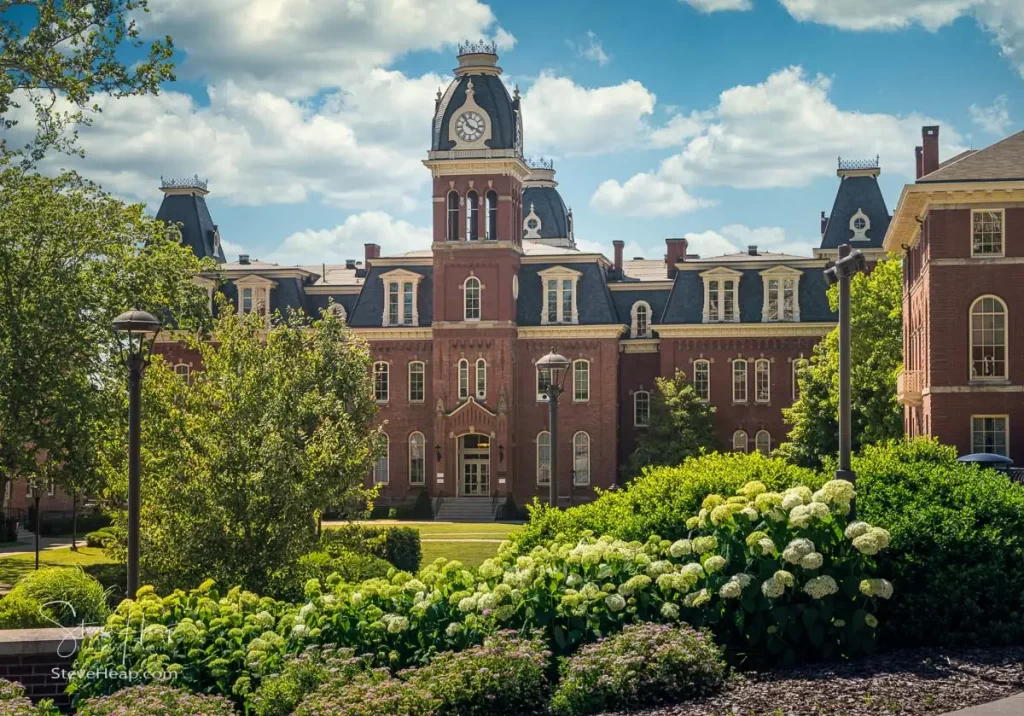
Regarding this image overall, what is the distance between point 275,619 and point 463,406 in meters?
50.1

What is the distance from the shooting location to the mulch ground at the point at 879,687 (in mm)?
10148

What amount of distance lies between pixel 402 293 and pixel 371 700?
55163 mm

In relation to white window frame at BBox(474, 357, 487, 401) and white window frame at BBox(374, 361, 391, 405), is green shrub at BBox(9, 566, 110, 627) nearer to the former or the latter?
white window frame at BBox(474, 357, 487, 401)

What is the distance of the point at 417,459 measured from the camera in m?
64.7

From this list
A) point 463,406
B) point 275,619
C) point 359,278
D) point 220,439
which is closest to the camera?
point 275,619

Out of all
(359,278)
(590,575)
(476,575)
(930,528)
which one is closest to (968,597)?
(930,528)

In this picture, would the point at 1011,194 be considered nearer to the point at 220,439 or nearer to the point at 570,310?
the point at 220,439

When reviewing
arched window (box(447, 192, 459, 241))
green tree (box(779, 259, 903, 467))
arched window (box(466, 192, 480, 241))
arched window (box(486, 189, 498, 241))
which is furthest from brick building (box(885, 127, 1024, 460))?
arched window (box(447, 192, 459, 241))

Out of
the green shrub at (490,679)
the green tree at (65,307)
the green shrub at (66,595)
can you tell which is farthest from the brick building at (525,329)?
the green shrub at (490,679)

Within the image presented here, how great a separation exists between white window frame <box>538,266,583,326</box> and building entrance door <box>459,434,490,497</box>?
6.29 m

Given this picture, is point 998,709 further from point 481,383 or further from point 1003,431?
point 481,383

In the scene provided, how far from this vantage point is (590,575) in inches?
485

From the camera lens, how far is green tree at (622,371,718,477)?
60.6 m

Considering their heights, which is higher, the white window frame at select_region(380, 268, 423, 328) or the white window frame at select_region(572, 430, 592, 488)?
the white window frame at select_region(380, 268, 423, 328)
